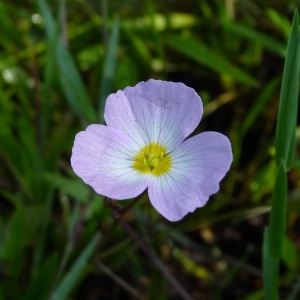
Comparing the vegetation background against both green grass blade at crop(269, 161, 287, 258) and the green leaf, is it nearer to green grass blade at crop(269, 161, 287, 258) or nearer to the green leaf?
the green leaf

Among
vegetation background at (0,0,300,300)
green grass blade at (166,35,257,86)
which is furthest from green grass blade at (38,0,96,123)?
green grass blade at (166,35,257,86)

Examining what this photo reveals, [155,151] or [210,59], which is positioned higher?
[210,59]

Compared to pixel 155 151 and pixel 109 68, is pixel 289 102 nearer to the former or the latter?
pixel 155 151

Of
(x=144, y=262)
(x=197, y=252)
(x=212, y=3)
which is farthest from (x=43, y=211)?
(x=212, y=3)

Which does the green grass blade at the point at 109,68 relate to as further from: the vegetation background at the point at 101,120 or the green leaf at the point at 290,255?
the green leaf at the point at 290,255

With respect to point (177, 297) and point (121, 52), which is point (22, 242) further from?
point (121, 52)

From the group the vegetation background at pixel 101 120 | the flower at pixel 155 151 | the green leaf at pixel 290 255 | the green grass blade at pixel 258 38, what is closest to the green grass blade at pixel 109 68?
the vegetation background at pixel 101 120

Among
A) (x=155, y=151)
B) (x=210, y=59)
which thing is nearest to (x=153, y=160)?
(x=155, y=151)
